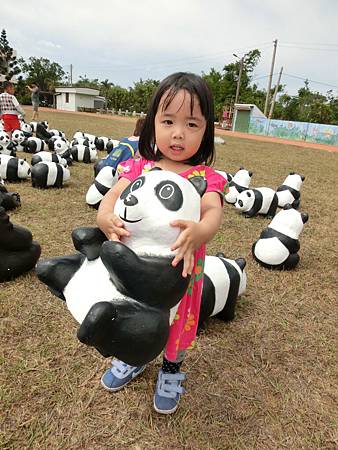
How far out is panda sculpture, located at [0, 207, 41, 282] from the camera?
240 centimetres

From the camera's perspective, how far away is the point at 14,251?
2.49 m

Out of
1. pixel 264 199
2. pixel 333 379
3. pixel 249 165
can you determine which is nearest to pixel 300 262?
pixel 264 199

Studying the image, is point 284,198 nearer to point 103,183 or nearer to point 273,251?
point 273,251

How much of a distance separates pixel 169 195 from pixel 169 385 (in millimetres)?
992

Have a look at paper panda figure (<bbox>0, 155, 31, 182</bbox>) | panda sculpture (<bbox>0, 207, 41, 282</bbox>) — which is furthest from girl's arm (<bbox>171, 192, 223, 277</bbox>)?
paper panda figure (<bbox>0, 155, 31, 182</bbox>)

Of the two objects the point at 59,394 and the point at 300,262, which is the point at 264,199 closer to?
the point at 300,262

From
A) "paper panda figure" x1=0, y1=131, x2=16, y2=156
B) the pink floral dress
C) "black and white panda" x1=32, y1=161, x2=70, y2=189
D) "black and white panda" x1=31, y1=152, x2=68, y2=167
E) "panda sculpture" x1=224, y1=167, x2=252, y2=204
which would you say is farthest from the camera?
"paper panda figure" x1=0, y1=131, x2=16, y2=156

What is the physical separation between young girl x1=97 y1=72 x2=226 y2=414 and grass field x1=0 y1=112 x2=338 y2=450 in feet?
1.11

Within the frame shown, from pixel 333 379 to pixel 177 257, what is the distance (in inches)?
56.9

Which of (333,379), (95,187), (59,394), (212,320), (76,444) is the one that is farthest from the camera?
(95,187)

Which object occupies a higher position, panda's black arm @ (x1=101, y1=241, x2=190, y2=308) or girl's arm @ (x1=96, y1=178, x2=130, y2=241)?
girl's arm @ (x1=96, y1=178, x2=130, y2=241)

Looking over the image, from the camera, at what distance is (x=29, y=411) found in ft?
5.07

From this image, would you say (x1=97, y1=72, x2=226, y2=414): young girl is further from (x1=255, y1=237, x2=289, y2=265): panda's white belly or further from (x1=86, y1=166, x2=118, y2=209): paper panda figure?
(x1=86, y1=166, x2=118, y2=209): paper panda figure

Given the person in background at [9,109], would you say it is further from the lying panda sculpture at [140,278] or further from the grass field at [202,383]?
the lying panda sculpture at [140,278]
